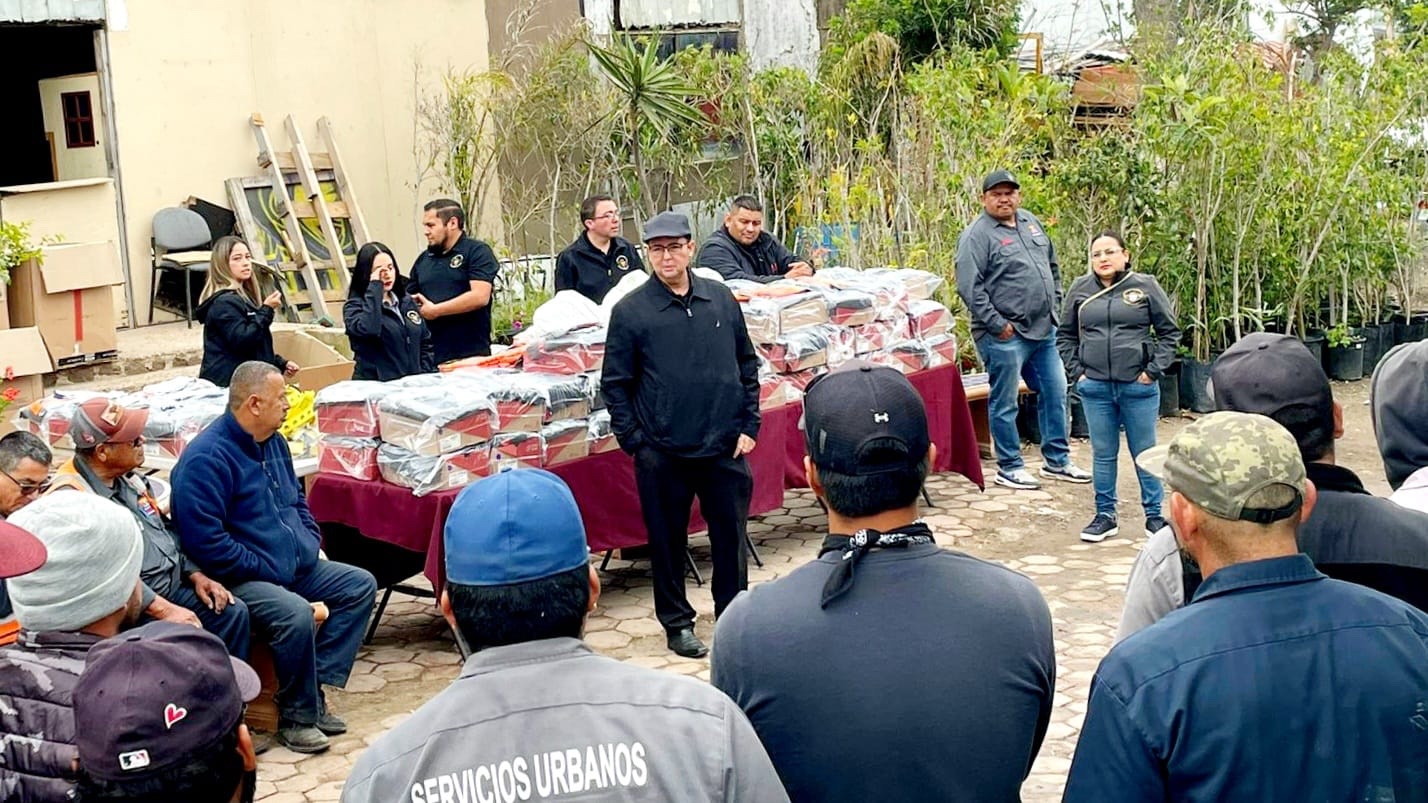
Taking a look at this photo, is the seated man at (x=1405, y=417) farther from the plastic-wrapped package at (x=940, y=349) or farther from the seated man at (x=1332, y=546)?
the plastic-wrapped package at (x=940, y=349)

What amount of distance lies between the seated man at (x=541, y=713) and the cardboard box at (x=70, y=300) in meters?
8.62

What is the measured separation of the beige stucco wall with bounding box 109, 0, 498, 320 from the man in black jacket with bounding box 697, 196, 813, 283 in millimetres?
5430

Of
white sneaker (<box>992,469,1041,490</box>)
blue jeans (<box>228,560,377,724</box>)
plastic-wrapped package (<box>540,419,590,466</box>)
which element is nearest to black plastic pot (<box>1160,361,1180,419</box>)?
white sneaker (<box>992,469,1041,490</box>)

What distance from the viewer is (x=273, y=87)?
1318 centimetres

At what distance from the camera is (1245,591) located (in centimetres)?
245

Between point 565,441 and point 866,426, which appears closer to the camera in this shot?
point 866,426

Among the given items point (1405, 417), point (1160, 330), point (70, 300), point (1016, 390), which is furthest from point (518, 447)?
point (70, 300)

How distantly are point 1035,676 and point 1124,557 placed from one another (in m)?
5.53

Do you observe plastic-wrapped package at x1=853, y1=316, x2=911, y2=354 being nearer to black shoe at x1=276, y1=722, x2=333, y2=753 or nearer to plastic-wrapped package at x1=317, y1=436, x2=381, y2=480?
plastic-wrapped package at x1=317, y1=436, x2=381, y2=480

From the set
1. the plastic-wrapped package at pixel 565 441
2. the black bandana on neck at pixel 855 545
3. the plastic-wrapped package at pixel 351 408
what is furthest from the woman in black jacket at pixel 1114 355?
the black bandana on neck at pixel 855 545

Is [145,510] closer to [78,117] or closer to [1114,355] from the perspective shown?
[1114,355]

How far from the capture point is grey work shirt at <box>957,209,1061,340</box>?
8.95 m

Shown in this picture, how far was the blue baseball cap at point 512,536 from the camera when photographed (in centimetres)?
233

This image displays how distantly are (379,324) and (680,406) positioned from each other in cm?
213
